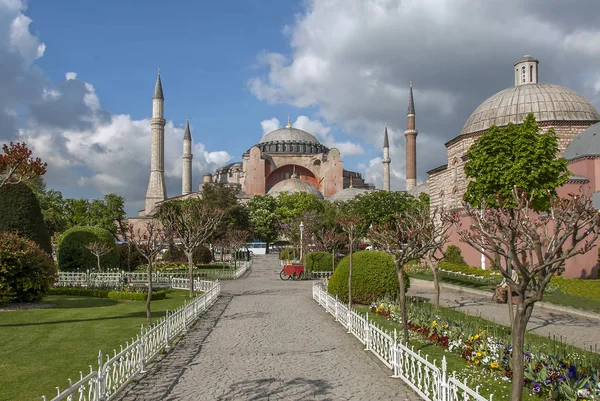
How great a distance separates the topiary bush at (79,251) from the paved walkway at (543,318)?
1420cm

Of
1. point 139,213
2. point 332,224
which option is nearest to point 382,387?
point 332,224

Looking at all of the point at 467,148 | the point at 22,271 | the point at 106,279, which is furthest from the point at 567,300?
the point at 467,148

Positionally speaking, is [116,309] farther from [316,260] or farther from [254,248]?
[254,248]

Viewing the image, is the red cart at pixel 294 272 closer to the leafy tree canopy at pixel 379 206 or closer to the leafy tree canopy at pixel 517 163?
the leafy tree canopy at pixel 517 163

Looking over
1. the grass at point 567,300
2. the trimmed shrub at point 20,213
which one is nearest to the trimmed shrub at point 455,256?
the grass at point 567,300

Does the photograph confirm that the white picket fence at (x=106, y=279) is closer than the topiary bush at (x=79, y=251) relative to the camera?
Yes

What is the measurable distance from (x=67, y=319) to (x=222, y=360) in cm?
584

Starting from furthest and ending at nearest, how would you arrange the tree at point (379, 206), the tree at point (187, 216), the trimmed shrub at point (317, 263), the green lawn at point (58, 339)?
the tree at point (379, 206)
the trimmed shrub at point (317, 263)
the tree at point (187, 216)
the green lawn at point (58, 339)

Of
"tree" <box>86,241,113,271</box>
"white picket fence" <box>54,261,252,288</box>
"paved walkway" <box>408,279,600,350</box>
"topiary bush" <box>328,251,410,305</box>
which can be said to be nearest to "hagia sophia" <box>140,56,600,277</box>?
"paved walkway" <box>408,279,600,350</box>

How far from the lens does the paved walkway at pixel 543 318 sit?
422 inches

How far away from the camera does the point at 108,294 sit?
17.2m

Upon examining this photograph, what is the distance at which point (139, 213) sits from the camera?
77812mm

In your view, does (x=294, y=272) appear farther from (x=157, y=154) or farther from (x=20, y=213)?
(x=157, y=154)

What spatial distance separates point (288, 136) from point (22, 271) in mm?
75205
